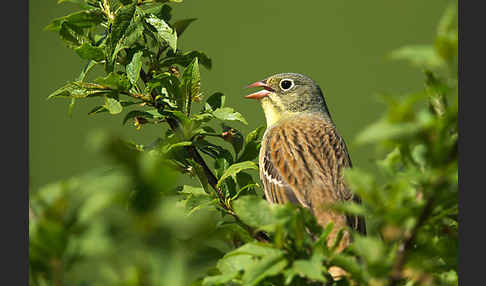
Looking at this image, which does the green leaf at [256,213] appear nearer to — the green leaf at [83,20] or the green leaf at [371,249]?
the green leaf at [371,249]

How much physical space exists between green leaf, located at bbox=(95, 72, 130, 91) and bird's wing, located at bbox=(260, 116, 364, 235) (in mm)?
808

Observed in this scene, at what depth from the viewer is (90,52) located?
1648mm

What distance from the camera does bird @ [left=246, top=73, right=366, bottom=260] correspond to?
2.07m

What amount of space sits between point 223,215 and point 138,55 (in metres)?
0.57

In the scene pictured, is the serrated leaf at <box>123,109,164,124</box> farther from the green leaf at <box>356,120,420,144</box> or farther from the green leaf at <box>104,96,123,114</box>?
the green leaf at <box>356,120,420,144</box>

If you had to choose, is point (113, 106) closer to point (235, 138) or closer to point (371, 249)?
point (235, 138)

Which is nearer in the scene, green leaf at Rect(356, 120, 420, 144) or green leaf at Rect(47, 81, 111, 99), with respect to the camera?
green leaf at Rect(356, 120, 420, 144)

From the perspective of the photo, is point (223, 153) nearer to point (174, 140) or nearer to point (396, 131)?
point (174, 140)

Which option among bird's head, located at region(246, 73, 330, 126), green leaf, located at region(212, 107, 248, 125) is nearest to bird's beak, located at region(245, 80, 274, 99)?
bird's head, located at region(246, 73, 330, 126)

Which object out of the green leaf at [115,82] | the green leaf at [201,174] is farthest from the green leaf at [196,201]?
the green leaf at [115,82]

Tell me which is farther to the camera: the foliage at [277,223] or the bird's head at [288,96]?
the bird's head at [288,96]

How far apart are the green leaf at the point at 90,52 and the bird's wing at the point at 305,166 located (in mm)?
909

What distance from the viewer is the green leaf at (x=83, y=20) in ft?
5.69

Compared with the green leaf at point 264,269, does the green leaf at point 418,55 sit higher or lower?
higher
